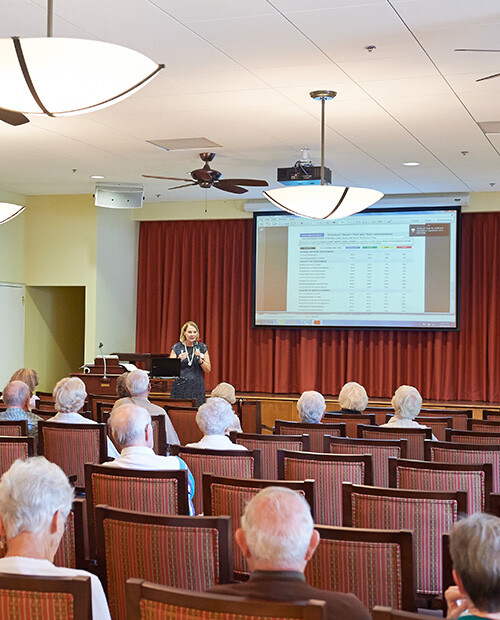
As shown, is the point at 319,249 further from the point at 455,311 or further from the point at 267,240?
the point at 455,311

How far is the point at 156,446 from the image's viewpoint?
19.6 ft

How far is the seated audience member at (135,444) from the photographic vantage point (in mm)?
4039

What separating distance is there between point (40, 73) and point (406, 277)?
912 cm

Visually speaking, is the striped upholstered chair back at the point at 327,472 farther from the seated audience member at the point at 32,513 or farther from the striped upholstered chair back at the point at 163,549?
the seated audience member at the point at 32,513

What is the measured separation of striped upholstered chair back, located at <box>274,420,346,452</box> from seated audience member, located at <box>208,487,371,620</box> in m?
3.56

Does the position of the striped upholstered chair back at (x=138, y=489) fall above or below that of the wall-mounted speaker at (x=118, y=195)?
below

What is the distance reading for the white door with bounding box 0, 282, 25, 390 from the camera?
12.7 m

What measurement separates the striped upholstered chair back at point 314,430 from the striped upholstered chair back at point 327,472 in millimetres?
1366

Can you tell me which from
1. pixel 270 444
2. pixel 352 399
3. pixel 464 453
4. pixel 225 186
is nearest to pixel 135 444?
pixel 270 444

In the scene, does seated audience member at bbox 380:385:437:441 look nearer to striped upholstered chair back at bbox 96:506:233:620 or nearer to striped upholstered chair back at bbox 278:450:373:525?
Answer: striped upholstered chair back at bbox 278:450:373:525

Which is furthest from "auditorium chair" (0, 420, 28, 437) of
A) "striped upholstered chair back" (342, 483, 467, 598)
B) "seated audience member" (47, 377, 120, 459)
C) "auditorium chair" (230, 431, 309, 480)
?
"striped upholstered chair back" (342, 483, 467, 598)

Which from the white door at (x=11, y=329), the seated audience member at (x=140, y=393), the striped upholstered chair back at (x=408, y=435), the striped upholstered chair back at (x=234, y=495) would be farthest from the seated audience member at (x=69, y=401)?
the white door at (x=11, y=329)

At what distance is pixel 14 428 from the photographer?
5.46 m

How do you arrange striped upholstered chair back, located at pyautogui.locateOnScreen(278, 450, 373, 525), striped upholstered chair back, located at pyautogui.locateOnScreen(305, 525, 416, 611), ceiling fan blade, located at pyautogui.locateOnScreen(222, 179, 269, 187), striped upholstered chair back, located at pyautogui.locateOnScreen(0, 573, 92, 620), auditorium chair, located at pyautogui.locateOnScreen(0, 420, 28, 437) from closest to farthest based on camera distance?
striped upholstered chair back, located at pyautogui.locateOnScreen(0, 573, 92, 620) < striped upholstered chair back, located at pyautogui.locateOnScreen(305, 525, 416, 611) < striped upholstered chair back, located at pyautogui.locateOnScreen(278, 450, 373, 525) < auditorium chair, located at pyautogui.locateOnScreen(0, 420, 28, 437) < ceiling fan blade, located at pyautogui.locateOnScreen(222, 179, 269, 187)
